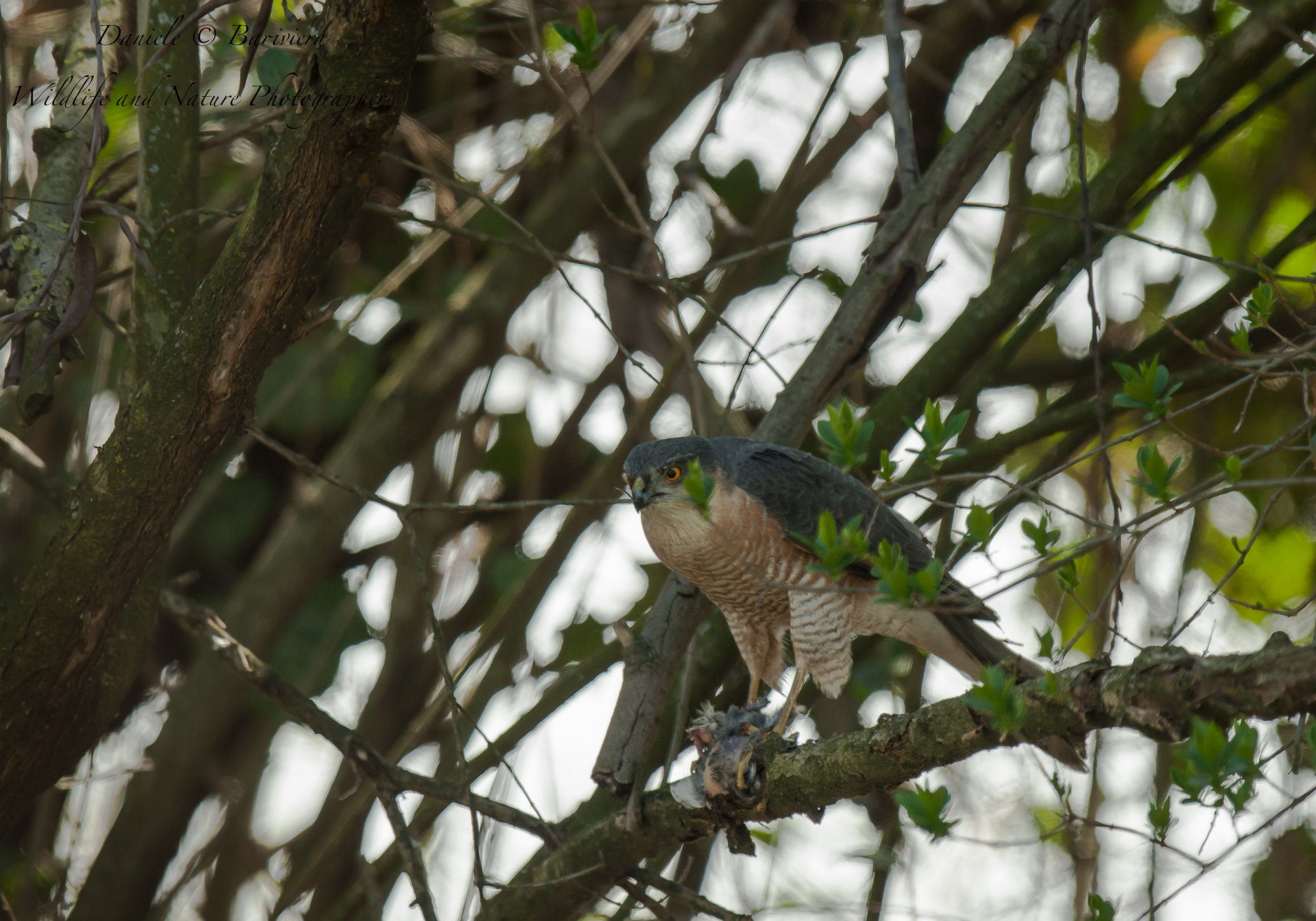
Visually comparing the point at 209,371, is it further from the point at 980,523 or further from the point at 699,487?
the point at 980,523

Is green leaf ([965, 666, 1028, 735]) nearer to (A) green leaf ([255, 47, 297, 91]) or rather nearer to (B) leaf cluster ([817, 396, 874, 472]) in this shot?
(B) leaf cluster ([817, 396, 874, 472])

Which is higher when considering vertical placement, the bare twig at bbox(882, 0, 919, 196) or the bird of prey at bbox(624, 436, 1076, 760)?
the bare twig at bbox(882, 0, 919, 196)

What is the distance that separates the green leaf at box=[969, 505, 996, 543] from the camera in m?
2.25

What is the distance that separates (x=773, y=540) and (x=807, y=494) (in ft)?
0.67

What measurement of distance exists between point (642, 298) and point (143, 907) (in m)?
4.03

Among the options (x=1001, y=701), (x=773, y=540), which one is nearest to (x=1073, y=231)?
(x=773, y=540)

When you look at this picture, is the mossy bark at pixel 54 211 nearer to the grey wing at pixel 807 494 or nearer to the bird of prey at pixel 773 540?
the bird of prey at pixel 773 540

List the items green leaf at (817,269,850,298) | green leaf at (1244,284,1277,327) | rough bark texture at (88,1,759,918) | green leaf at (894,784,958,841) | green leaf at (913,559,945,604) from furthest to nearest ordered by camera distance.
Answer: green leaf at (817,269,850,298), rough bark texture at (88,1,759,918), green leaf at (1244,284,1277,327), green leaf at (894,784,958,841), green leaf at (913,559,945,604)

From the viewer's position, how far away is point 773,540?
369 centimetres

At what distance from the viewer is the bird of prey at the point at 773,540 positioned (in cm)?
357

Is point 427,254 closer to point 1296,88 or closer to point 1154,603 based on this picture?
point 1154,603

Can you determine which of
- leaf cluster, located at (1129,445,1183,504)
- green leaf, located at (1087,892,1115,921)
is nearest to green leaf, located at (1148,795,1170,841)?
green leaf, located at (1087,892,1115,921)

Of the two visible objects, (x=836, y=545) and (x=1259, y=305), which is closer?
(x=836, y=545)

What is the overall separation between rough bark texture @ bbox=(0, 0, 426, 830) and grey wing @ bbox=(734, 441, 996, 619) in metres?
1.62
